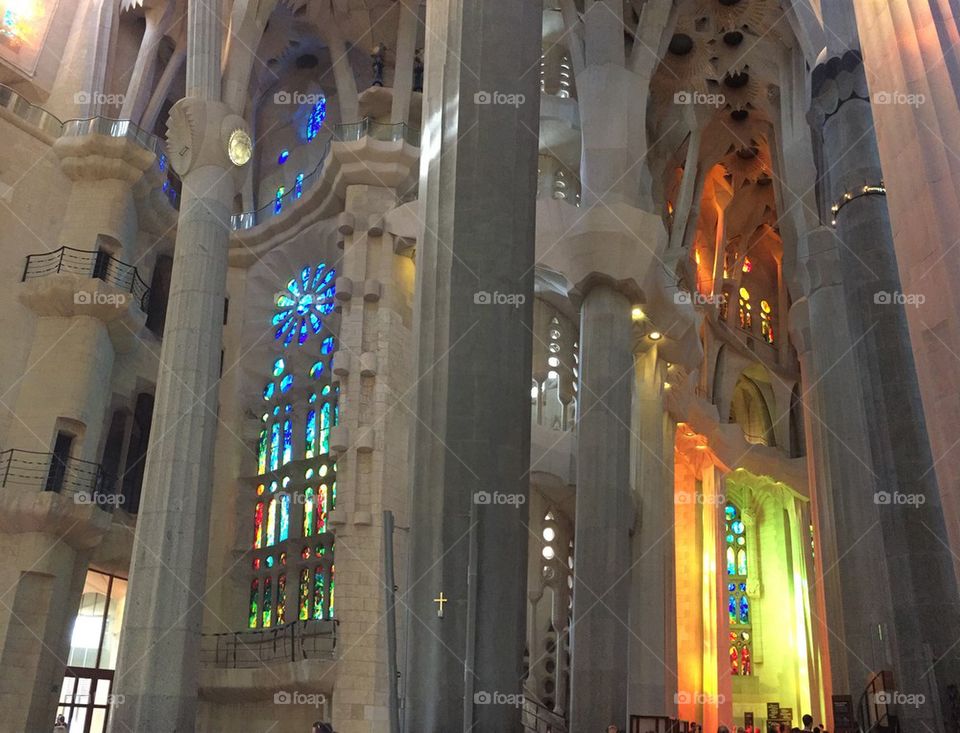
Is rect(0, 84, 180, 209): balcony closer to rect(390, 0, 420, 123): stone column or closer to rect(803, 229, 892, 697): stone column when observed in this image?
rect(390, 0, 420, 123): stone column

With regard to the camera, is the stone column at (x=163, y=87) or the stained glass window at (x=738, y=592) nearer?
the stone column at (x=163, y=87)

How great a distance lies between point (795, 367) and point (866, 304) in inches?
990

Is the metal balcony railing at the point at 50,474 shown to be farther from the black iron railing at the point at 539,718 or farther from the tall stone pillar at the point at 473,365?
the tall stone pillar at the point at 473,365

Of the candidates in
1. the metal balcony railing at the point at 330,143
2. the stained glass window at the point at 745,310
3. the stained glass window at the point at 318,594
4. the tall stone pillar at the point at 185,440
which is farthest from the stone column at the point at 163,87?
the stained glass window at the point at 745,310

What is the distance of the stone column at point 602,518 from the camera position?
14.0 metres

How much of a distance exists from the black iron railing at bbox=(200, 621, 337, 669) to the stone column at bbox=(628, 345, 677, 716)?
6048 mm

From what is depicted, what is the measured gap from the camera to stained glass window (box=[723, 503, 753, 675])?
30875mm

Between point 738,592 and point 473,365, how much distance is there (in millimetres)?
25114

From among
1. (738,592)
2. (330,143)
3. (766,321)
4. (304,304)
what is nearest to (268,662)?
(304,304)

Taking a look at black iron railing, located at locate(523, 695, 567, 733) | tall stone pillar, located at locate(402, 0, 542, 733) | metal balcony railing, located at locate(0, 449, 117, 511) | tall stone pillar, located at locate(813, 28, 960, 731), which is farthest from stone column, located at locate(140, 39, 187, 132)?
tall stone pillar, located at locate(813, 28, 960, 731)

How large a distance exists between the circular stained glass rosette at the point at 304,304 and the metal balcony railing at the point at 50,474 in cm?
612

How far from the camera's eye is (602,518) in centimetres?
1507

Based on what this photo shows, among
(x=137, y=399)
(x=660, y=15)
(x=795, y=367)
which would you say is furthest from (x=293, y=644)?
(x=795, y=367)

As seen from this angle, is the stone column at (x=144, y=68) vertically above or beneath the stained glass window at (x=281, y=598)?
above
